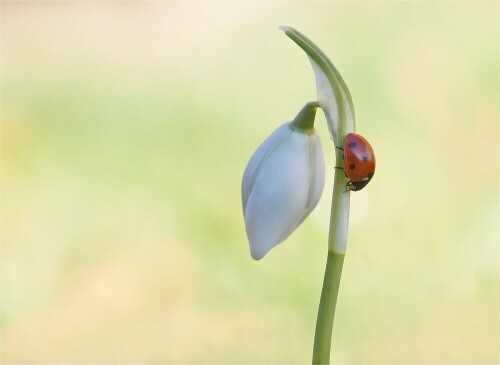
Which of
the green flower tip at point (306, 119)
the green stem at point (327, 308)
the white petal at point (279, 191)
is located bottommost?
the green stem at point (327, 308)

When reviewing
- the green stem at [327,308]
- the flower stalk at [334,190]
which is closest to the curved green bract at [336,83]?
the flower stalk at [334,190]

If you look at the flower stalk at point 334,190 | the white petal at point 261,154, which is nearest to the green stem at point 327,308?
the flower stalk at point 334,190

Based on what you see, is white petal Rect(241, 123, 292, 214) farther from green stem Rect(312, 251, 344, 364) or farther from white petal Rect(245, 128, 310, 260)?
green stem Rect(312, 251, 344, 364)

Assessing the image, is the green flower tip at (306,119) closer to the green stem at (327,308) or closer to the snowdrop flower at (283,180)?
the snowdrop flower at (283,180)

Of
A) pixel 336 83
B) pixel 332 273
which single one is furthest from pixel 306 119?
pixel 332 273

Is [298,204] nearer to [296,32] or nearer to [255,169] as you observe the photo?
[255,169]

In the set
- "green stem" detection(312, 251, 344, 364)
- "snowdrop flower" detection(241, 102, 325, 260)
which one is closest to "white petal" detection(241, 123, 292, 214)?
"snowdrop flower" detection(241, 102, 325, 260)

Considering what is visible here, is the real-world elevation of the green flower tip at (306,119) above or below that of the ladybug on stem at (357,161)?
above

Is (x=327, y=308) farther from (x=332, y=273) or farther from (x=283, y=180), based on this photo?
(x=283, y=180)
